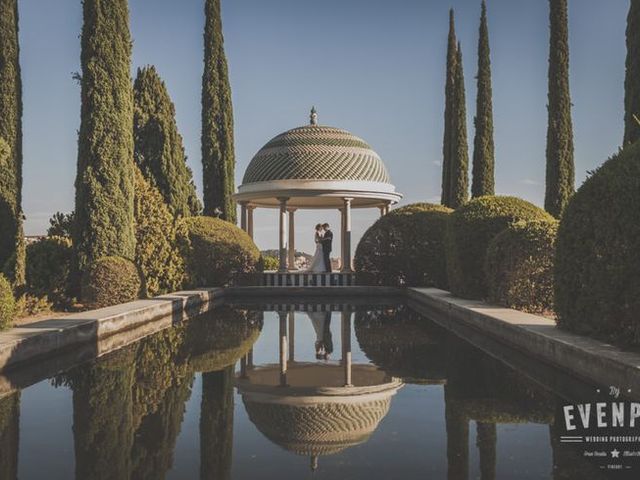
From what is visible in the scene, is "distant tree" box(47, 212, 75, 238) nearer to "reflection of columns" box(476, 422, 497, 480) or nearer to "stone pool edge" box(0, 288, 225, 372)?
"stone pool edge" box(0, 288, 225, 372)

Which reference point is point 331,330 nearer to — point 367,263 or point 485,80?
point 367,263

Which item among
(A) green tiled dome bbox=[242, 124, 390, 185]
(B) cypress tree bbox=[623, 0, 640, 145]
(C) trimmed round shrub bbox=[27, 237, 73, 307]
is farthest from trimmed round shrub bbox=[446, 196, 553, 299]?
(A) green tiled dome bbox=[242, 124, 390, 185]

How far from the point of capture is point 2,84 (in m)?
14.1

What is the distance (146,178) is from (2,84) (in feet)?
16.7

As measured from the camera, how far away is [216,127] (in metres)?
25.2

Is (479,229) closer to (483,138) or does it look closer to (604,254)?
(604,254)

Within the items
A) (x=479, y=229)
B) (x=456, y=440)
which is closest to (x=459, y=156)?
(x=479, y=229)

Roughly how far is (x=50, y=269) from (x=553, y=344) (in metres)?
11.2

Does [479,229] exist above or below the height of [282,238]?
below

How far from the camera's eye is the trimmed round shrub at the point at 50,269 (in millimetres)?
14062

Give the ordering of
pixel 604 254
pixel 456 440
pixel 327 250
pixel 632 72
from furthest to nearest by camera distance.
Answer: pixel 327 250
pixel 632 72
pixel 604 254
pixel 456 440

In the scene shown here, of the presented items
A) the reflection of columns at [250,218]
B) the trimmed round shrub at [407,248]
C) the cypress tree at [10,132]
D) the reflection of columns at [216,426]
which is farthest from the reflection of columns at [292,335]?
the reflection of columns at [250,218]

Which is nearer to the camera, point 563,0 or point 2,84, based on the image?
point 2,84

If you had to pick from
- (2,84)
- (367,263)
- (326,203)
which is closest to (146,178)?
(2,84)
